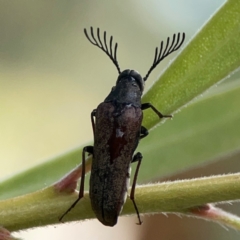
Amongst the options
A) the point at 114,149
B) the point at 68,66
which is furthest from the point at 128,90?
the point at 68,66

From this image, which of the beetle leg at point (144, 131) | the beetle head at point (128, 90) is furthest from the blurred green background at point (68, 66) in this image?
the beetle leg at point (144, 131)

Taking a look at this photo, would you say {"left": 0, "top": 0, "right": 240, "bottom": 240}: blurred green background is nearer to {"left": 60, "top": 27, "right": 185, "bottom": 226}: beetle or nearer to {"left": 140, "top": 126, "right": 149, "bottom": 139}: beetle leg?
{"left": 60, "top": 27, "right": 185, "bottom": 226}: beetle

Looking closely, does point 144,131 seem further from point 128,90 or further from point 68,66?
point 68,66

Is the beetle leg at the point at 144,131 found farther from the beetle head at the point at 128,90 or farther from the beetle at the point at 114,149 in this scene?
the beetle head at the point at 128,90

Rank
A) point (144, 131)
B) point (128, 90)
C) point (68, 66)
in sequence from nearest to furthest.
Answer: point (144, 131)
point (128, 90)
point (68, 66)

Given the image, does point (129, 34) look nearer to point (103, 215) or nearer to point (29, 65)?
point (29, 65)

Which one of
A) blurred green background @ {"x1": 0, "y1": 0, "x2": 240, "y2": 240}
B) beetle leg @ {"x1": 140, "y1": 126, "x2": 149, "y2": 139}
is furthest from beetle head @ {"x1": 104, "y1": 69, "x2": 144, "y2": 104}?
blurred green background @ {"x1": 0, "y1": 0, "x2": 240, "y2": 240}

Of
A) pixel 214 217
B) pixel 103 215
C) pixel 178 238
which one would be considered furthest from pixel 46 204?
pixel 178 238
